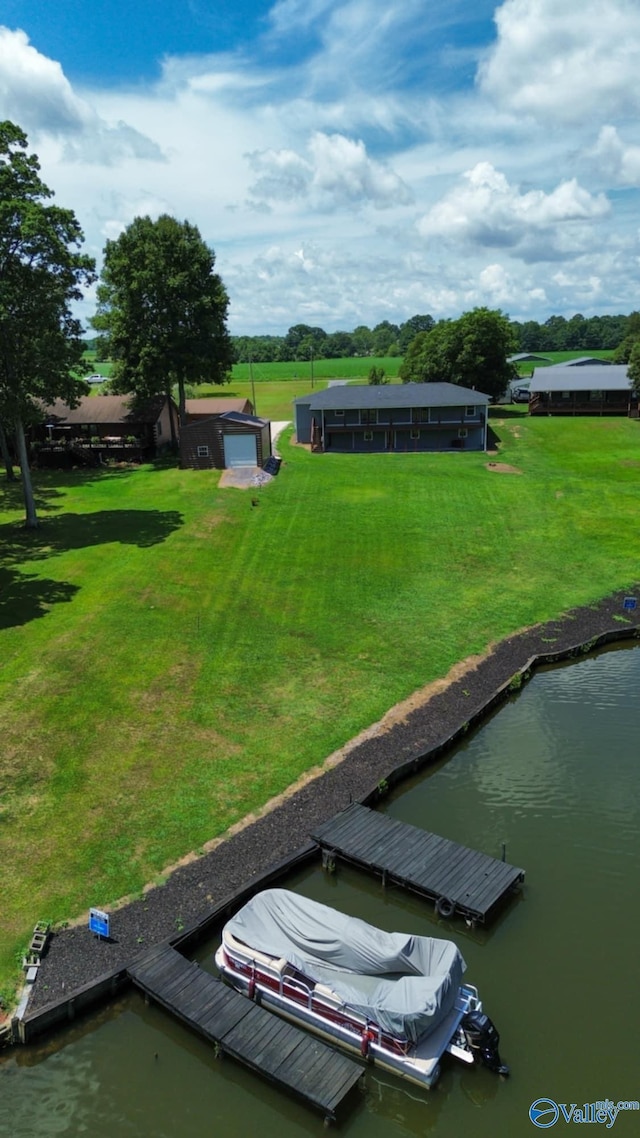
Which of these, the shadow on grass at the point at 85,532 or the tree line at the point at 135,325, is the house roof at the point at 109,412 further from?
the shadow on grass at the point at 85,532

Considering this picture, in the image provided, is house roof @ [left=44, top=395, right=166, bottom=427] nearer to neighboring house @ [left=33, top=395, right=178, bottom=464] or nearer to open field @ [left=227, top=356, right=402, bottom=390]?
neighboring house @ [left=33, top=395, right=178, bottom=464]

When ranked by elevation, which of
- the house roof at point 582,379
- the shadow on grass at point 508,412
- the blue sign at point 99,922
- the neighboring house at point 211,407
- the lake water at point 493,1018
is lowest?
the lake water at point 493,1018

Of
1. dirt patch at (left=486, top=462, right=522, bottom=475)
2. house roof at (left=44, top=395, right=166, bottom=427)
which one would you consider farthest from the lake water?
house roof at (left=44, top=395, right=166, bottom=427)

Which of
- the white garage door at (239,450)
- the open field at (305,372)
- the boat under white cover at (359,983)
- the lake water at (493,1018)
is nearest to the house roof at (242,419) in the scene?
the white garage door at (239,450)

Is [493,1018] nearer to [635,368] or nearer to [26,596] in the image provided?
[26,596]

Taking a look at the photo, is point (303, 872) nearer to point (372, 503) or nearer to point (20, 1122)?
point (20, 1122)

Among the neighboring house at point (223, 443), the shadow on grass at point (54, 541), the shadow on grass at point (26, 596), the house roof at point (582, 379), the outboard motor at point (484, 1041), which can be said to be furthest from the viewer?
the house roof at point (582, 379)

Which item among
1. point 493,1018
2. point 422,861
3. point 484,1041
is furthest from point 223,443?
point 484,1041

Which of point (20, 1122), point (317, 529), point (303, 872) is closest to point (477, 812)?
point (303, 872)
